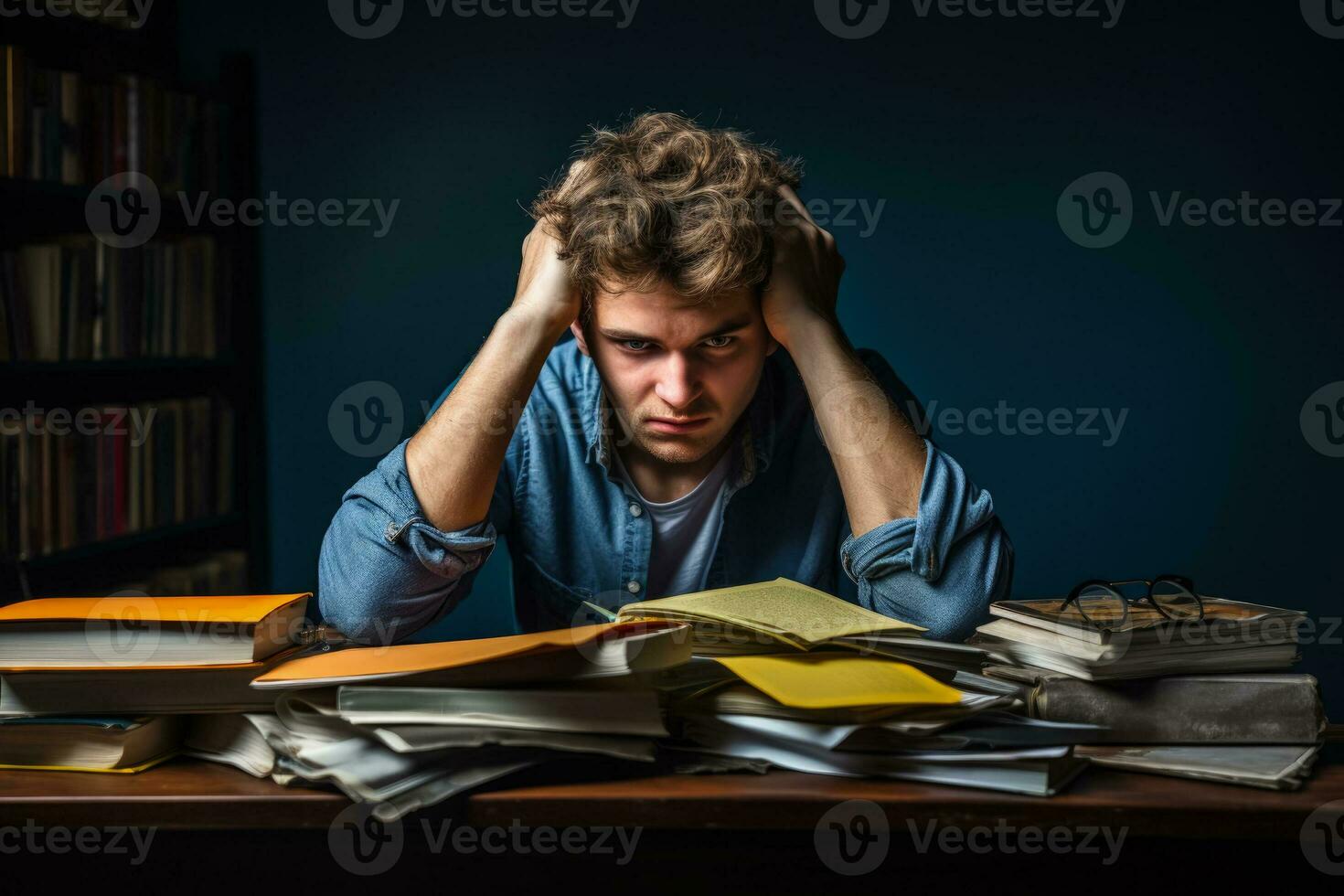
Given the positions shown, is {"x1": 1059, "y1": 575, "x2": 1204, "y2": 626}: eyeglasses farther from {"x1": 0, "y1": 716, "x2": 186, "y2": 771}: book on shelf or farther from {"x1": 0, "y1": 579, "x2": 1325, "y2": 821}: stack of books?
{"x1": 0, "y1": 716, "x2": 186, "y2": 771}: book on shelf

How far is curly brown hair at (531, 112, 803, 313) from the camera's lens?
1367mm

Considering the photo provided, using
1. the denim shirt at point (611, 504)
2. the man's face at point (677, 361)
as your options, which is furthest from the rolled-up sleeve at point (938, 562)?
the man's face at point (677, 361)

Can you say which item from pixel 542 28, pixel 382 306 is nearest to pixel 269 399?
pixel 382 306

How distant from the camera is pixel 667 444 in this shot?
4.74ft

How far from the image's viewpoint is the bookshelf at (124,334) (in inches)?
93.2

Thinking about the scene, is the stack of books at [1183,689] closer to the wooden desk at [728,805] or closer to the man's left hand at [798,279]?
the wooden desk at [728,805]

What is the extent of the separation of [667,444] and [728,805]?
29.9 inches

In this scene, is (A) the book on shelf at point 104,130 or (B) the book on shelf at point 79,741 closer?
(B) the book on shelf at point 79,741

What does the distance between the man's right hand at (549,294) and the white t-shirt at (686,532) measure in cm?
25

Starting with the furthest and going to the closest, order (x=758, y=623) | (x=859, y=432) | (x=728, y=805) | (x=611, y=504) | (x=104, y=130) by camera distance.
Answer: (x=104, y=130) < (x=611, y=504) < (x=859, y=432) < (x=758, y=623) < (x=728, y=805)

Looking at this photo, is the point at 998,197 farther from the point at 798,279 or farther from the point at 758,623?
the point at 758,623

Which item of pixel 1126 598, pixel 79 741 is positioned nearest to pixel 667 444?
pixel 1126 598

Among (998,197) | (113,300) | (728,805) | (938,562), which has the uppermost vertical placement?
(998,197)

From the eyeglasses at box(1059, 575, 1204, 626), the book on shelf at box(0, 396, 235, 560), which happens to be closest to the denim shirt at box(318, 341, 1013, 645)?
the eyeglasses at box(1059, 575, 1204, 626)
